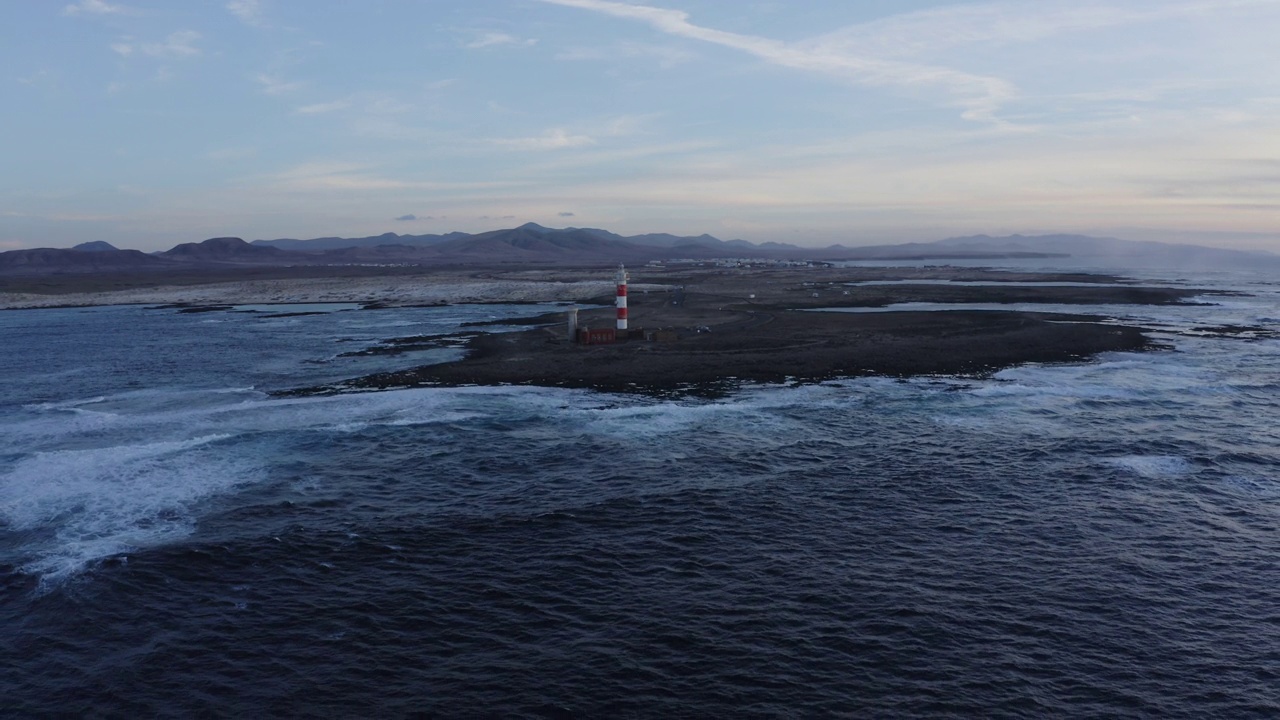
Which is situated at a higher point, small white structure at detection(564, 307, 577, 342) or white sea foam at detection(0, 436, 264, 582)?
small white structure at detection(564, 307, 577, 342)

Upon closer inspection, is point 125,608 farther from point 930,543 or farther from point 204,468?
point 930,543

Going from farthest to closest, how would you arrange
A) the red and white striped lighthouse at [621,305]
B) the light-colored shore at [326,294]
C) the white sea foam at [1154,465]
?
the light-colored shore at [326,294] → the red and white striped lighthouse at [621,305] → the white sea foam at [1154,465]

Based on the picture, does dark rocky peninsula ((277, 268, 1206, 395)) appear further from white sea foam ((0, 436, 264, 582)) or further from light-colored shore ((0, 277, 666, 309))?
light-colored shore ((0, 277, 666, 309))

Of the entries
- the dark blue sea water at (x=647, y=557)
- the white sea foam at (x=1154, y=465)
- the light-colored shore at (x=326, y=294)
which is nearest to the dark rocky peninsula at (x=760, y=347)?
the dark blue sea water at (x=647, y=557)

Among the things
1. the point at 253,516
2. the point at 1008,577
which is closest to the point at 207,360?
the point at 253,516

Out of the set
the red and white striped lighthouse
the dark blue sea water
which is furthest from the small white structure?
the dark blue sea water

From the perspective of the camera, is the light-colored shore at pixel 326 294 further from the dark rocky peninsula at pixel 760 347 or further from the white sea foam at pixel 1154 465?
the white sea foam at pixel 1154 465
